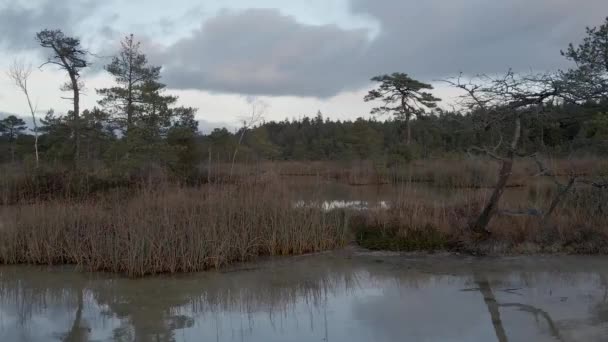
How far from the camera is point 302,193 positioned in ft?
33.7

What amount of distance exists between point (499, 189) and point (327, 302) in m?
3.58

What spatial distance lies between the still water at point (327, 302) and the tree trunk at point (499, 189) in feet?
2.51

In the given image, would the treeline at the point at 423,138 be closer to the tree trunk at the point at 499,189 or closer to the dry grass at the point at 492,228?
the tree trunk at the point at 499,189

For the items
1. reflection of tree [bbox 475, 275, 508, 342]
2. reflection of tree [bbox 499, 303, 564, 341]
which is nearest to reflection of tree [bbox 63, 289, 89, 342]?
reflection of tree [bbox 475, 275, 508, 342]

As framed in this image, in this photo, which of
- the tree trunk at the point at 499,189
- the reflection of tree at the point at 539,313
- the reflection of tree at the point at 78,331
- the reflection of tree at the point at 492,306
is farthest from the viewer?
the tree trunk at the point at 499,189

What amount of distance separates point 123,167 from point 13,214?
9.77m

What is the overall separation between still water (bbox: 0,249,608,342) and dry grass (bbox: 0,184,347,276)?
317 mm

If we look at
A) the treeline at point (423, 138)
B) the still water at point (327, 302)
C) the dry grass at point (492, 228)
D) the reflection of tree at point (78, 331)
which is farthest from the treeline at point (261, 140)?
the reflection of tree at point (78, 331)

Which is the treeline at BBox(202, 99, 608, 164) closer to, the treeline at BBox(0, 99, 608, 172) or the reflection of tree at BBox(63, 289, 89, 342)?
the treeline at BBox(0, 99, 608, 172)

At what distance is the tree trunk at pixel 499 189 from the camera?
7.74 m

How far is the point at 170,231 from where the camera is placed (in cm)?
732

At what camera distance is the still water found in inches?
191

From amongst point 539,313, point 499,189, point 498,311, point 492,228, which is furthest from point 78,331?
point 492,228

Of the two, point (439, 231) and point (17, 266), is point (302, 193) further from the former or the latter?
point (17, 266)
